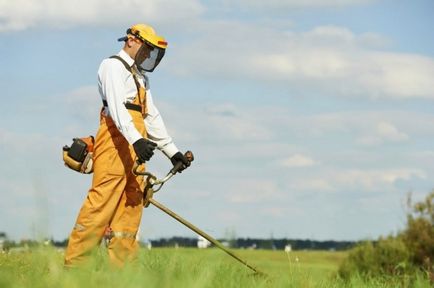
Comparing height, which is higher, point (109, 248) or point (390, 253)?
point (390, 253)

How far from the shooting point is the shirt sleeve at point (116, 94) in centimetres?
783

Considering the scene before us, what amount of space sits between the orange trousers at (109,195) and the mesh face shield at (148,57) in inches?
18.8

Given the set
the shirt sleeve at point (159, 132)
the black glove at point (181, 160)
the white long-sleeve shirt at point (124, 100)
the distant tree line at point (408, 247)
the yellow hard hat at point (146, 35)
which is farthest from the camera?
the distant tree line at point (408, 247)

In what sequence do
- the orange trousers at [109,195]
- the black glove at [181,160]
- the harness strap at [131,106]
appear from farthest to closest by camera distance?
the black glove at [181,160] < the harness strap at [131,106] < the orange trousers at [109,195]

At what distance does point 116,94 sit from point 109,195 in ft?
2.84

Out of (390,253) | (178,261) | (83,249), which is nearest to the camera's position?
(178,261)

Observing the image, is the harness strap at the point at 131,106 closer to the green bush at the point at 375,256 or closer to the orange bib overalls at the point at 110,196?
the orange bib overalls at the point at 110,196

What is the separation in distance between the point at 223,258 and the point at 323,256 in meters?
29.7

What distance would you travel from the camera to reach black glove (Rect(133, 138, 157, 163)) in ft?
25.5

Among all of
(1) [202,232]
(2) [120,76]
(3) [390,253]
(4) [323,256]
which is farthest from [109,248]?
(4) [323,256]

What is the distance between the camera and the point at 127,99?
27.0 feet

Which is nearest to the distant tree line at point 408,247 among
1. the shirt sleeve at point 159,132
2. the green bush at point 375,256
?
the green bush at point 375,256

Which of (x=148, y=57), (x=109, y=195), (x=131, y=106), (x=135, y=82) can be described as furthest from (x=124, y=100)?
(x=109, y=195)

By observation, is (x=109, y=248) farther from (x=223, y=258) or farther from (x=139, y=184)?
(x=223, y=258)
